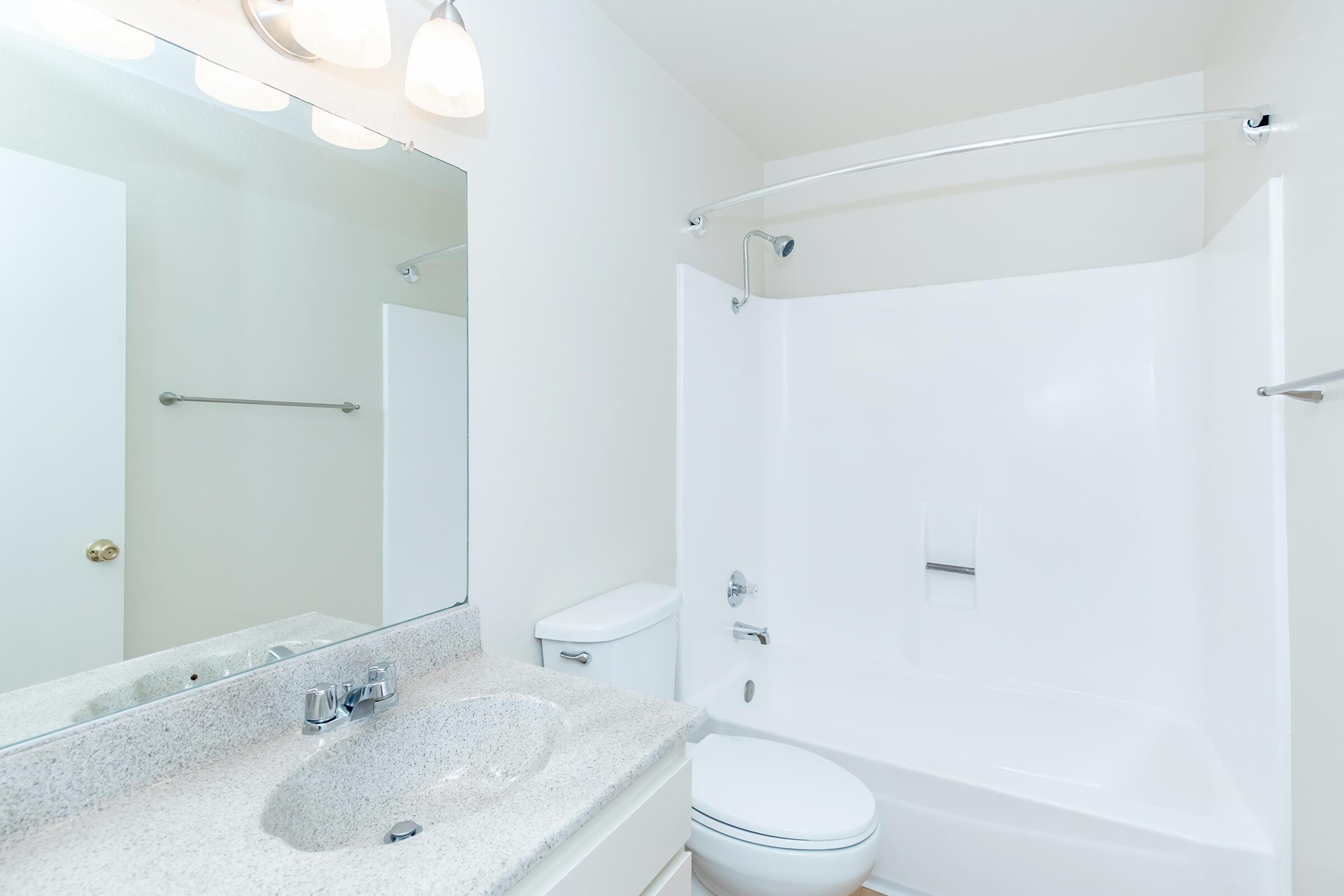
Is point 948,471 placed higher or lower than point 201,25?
lower

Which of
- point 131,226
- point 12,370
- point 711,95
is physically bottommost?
point 12,370

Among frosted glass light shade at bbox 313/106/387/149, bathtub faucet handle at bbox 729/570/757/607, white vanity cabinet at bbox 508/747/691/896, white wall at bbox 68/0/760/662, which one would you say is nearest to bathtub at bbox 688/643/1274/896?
bathtub faucet handle at bbox 729/570/757/607

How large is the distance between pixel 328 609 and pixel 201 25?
93cm

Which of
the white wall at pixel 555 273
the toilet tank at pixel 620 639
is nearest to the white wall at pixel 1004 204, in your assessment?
the white wall at pixel 555 273

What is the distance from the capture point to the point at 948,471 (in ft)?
7.83

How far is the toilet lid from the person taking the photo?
137cm

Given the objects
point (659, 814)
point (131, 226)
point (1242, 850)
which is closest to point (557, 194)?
point (131, 226)

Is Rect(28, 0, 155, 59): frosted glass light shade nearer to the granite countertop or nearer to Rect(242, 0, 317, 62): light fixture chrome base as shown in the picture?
Rect(242, 0, 317, 62): light fixture chrome base

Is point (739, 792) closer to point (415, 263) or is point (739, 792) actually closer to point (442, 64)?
point (415, 263)

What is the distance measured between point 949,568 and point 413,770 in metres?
1.97

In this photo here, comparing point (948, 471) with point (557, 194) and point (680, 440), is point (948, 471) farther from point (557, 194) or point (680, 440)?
point (557, 194)

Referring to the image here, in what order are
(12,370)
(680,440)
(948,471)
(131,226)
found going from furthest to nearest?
(948,471), (680,440), (131,226), (12,370)

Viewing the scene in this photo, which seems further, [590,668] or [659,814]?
[590,668]

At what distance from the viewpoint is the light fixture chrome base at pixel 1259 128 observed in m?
1.50
